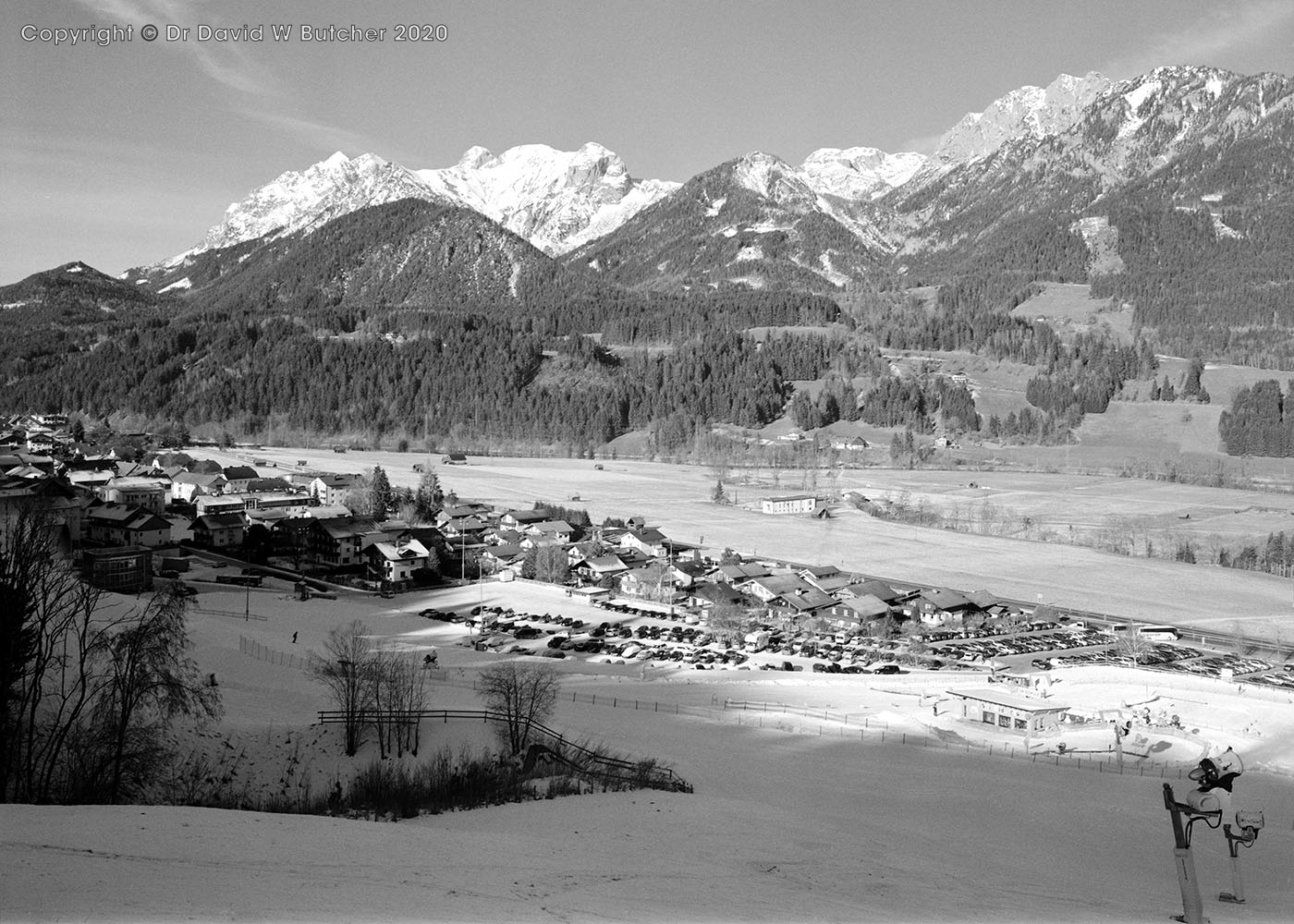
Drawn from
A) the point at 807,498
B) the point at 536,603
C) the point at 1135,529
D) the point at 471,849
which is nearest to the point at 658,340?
the point at 807,498

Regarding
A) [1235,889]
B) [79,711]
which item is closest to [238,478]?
[79,711]

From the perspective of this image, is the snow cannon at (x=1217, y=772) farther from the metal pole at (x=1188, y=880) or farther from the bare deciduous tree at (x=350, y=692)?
the bare deciduous tree at (x=350, y=692)

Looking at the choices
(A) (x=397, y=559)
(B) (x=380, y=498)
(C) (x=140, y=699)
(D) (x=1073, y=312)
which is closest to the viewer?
(C) (x=140, y=699)

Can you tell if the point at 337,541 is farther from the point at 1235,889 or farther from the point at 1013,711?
the point at 1235,889

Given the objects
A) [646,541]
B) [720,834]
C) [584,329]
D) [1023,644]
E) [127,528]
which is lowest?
[1023,644]

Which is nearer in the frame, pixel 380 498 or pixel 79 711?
pixel 79 711

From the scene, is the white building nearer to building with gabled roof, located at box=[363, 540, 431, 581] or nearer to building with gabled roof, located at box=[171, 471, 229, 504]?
building with gabled roof, located at box=[363, 540, 431, 581]
